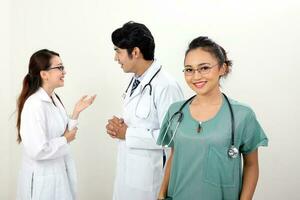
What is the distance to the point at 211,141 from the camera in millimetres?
1278

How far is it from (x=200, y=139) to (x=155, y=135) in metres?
0.54

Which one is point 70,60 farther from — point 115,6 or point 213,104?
point 213,104

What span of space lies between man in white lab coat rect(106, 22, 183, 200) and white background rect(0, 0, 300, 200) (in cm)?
50

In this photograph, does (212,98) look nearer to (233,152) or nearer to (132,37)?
(233,152)

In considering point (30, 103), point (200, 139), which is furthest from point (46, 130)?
point (200, 139)

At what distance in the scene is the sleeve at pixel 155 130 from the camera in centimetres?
179

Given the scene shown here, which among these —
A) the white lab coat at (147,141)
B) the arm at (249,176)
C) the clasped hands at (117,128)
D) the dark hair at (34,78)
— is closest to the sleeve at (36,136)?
the dark hair at (34,78)

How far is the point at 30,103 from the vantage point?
1939 millimetres

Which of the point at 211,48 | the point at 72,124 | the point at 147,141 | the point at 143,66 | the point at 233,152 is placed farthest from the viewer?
the point at 72,124

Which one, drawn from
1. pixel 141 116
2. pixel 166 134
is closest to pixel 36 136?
pixel 141 116

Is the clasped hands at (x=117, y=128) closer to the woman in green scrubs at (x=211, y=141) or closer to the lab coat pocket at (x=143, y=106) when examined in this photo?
the lab coat pocket at (x=143, y=106)

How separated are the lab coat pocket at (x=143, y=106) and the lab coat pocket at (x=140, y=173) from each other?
0.23 metres

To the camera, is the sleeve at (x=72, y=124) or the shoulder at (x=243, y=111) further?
the sleeve at (x=72, y=124)

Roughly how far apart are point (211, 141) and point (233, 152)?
0.09 metres
